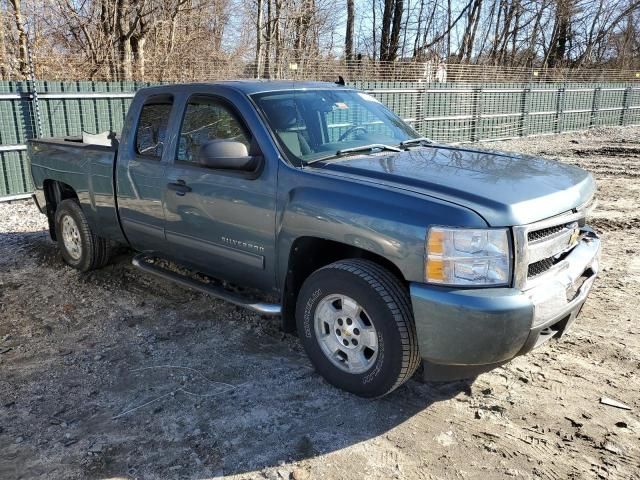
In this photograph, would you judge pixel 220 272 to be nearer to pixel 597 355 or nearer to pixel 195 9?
pixel 597 355

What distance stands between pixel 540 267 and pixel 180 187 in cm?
268

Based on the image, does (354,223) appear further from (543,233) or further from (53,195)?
(53,195)

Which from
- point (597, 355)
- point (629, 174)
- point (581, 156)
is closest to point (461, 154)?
point (597, 355)

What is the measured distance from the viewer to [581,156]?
49.8ft

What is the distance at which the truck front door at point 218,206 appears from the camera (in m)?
3.85

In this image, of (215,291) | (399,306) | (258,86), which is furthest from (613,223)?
(215,291)

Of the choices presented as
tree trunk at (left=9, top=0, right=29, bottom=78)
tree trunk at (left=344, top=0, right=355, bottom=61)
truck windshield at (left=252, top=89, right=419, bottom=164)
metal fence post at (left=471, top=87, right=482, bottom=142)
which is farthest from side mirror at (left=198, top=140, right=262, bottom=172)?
tree trunk at (left=344, top=0, right=355, bottom=61)

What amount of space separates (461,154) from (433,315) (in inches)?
67.3

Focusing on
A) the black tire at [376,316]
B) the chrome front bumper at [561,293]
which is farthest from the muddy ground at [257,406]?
the chrome front bumper at [561,293]

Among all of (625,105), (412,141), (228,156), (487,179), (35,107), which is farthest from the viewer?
(625,105)

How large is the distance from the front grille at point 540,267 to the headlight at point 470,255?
0.25m

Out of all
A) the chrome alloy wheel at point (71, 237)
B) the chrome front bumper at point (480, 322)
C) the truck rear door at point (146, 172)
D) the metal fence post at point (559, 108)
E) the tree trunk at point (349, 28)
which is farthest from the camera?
the tree trunk at point (349, 28)

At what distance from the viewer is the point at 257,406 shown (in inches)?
137

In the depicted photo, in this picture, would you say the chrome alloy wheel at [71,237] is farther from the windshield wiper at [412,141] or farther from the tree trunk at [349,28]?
the tree trunk at [349,28]
